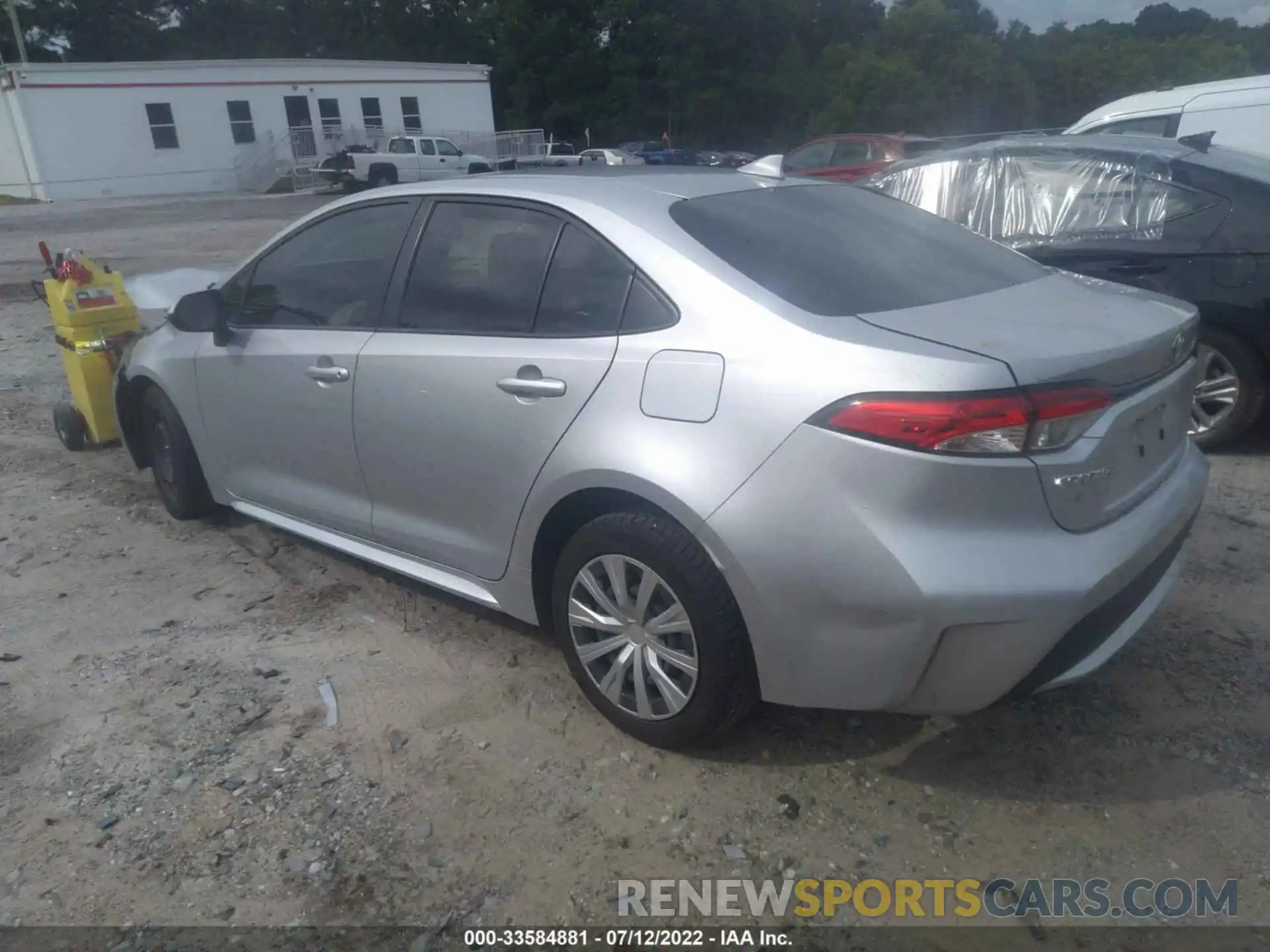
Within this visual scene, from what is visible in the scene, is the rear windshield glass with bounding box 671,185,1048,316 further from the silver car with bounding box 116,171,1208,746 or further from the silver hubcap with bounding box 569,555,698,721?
the silver hubcap with bounding box 569,555,698,721

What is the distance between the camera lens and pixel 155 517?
5.30 metres

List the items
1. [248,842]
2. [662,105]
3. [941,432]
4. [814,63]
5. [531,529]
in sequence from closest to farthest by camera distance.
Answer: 1. [941,432]
2. [248,842]
3. [531,529]
4. [662,105]
5. [814,63]

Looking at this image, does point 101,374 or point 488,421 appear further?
point 101,374

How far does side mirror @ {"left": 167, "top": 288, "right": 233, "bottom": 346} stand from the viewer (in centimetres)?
427

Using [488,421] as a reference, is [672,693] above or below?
below

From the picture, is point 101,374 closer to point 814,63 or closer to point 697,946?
point 697,946

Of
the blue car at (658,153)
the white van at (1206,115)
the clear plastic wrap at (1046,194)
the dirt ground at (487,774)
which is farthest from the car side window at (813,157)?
the dirt ground at (487,774)

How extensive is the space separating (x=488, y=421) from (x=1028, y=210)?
4115mm

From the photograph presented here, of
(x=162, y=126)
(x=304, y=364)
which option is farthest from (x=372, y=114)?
(x=304, y=364)

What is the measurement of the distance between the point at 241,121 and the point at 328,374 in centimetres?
3781

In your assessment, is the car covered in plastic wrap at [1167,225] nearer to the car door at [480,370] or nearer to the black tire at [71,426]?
the car door at [480,370]

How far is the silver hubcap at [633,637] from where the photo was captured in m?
2.92

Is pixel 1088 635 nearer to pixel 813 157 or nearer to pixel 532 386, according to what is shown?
pixel 532 386

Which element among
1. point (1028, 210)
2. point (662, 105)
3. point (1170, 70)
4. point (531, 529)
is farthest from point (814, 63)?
point (531, 529)
